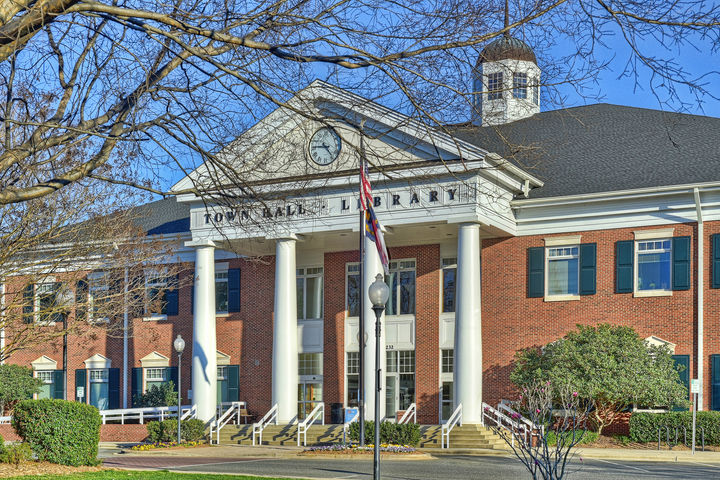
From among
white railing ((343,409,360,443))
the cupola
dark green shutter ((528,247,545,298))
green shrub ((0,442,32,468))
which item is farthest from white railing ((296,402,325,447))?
Result: the cupola

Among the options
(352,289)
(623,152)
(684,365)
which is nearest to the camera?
(684,365)

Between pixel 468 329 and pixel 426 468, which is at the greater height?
pixel 468 329

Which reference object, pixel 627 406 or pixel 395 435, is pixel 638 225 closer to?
pixel 627 406

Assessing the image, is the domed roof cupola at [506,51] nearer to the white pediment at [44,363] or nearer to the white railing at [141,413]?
the white railing at [141,413]

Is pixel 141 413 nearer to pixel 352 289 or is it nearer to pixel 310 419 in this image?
pixel 310 419

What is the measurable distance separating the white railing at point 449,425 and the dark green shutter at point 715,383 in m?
7.56

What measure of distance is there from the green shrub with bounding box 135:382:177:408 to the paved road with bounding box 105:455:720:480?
1139cm

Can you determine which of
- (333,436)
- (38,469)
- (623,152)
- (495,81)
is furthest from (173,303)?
(495,81)

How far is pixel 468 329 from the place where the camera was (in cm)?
3180

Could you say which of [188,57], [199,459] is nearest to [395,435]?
[199,459]

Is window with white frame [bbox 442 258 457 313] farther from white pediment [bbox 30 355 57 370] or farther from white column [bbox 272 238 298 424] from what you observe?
white pediment [bbox 30 355 57 370]

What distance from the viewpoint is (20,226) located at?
20609mm

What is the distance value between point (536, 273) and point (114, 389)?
18.5 m

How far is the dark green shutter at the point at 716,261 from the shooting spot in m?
30.6
